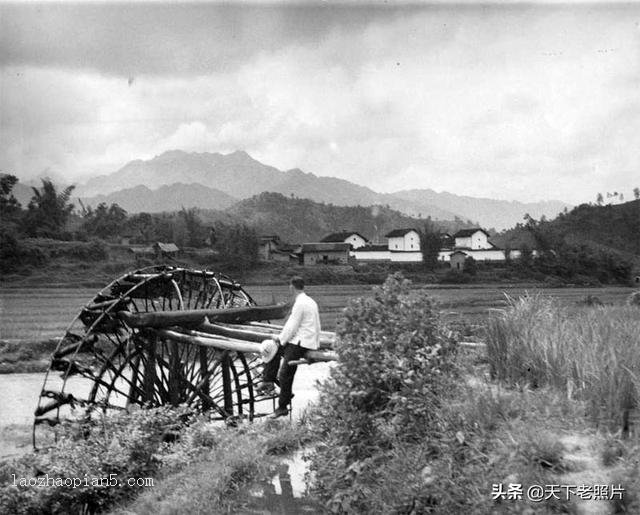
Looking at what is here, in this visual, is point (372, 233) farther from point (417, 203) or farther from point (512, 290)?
point (512, 290)

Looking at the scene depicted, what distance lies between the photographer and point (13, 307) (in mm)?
35812

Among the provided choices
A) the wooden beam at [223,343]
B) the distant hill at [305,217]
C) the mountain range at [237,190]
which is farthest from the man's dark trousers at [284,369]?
the mountain range at [237,190]

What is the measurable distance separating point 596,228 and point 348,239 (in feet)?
48.0

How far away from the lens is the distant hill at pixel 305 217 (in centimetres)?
5747

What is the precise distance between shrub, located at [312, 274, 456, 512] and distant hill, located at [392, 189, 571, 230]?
3690 cm

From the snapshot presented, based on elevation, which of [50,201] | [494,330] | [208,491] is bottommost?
[208,491]

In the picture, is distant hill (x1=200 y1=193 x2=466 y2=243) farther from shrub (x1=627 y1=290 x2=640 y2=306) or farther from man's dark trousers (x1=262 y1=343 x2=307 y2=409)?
man's dark trousers (x1=262 y1=343 x2=307 y2=409)

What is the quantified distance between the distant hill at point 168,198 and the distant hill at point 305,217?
9313 millimetres

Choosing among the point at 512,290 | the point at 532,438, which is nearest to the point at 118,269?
the point at 512,290

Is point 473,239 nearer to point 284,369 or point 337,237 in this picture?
point 337,237

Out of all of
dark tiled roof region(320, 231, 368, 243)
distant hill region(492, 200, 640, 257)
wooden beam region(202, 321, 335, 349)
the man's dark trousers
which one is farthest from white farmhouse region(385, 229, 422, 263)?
the man's dark trousers

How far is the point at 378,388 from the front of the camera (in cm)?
701

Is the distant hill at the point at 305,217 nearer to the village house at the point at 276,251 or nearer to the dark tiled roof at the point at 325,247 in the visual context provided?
the village house at the point at 276,251

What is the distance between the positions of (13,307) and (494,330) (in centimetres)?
3296
